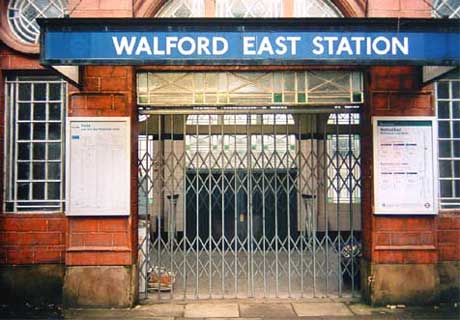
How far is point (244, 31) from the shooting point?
18.0 feet

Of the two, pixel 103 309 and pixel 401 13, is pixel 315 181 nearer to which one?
pixel 401 13

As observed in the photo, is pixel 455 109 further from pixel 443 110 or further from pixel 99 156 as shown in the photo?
pixel 99 156

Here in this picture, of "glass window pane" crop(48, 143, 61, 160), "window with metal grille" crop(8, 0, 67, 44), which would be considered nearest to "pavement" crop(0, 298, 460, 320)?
"glass window pane" crop(48, 143, 61, 160)

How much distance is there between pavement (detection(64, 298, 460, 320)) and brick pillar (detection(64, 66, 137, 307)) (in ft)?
0.77

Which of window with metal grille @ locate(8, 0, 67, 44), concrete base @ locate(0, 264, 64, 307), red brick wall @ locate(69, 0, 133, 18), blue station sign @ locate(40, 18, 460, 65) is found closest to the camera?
blue station sign @ locate(40, 18, 460, 65)

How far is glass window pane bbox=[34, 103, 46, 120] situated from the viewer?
7145 millimetres

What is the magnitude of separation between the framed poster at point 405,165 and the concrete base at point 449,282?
1020 millimetres

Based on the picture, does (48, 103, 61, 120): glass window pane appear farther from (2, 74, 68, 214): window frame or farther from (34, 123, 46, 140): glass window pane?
(34, 123, 46, 140): glass window pane

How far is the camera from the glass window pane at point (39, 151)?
23.4 feet

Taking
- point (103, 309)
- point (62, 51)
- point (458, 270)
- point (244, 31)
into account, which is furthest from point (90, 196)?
point (458, 270)

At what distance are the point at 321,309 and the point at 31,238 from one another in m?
4.51

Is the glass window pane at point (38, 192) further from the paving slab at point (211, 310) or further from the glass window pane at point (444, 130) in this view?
the glass window pane at point (444, 130)

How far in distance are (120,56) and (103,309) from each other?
3.61m

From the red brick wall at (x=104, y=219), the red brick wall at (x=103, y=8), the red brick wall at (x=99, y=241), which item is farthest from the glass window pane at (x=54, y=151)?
the red brick wall at (x=103, y=8)
